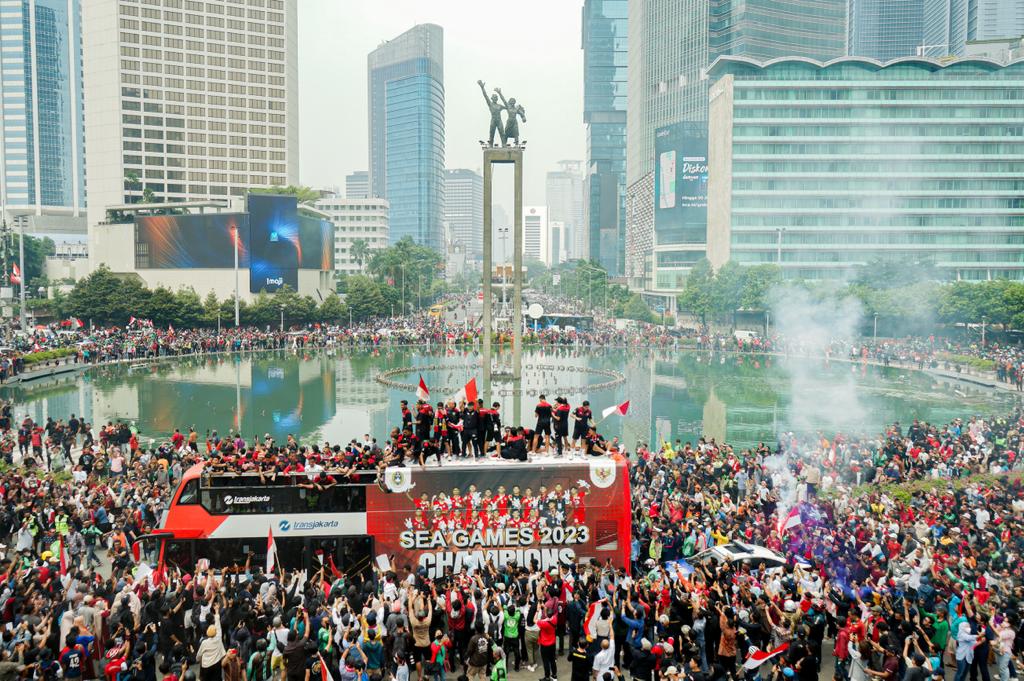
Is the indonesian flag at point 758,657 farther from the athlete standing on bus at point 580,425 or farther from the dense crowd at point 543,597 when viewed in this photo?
the athlete standing on bus at point 580,425

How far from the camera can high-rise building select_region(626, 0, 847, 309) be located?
421 ft

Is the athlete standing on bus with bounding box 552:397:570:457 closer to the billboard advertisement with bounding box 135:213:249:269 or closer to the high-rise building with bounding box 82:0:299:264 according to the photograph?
the billboard advertisement with bounding box 135:213:249:269

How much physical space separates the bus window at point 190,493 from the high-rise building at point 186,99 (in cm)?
10172

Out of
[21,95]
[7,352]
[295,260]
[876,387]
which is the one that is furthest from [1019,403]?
[21,95]

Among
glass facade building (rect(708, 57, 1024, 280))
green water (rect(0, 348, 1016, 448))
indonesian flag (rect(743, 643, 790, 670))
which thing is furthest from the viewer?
glass facade building (rect(708, 57, 1024, 280))

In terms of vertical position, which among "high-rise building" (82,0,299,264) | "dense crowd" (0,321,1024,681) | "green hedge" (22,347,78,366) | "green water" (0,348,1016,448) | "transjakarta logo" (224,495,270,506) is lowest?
"green water" (0,348,1016,448)

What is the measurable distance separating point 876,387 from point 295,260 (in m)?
56.3

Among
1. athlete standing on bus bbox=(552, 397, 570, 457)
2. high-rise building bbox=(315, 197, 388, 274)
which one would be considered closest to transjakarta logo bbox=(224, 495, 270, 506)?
athlete standing on bus bbox=(552, 397, 570, 457)

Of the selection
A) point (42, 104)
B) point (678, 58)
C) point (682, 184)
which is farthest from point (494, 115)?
point (42, 104)

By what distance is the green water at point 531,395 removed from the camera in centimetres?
3778

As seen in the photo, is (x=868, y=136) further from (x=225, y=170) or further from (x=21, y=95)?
(x=21, y=95)

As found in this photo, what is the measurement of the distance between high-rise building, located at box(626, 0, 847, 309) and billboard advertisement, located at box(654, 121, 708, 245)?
3.99 ft

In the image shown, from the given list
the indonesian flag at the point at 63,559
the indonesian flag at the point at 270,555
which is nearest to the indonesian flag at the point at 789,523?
the indonesian flag at the point at 270,555

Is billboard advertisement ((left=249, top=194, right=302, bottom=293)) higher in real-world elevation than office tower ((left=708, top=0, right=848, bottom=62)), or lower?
lower
